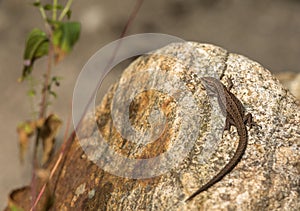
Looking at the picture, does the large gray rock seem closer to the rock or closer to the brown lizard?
the brown lizard

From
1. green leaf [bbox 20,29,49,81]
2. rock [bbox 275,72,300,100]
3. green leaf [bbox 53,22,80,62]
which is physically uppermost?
green leaf [bbox 53,22,80,62]

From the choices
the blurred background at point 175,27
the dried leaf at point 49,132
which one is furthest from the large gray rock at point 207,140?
the blurred background at point 175,27

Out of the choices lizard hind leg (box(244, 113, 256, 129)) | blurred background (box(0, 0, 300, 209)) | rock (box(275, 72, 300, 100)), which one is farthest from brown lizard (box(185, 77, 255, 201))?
blurred background (box(0, 0, 300, 209))

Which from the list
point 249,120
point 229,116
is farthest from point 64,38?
point 249,120

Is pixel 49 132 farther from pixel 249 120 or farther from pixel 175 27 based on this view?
pixel 175 27

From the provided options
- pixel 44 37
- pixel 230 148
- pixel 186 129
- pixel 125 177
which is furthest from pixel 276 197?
pixel 44 37

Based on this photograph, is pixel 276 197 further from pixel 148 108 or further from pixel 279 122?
pixel 148 108
